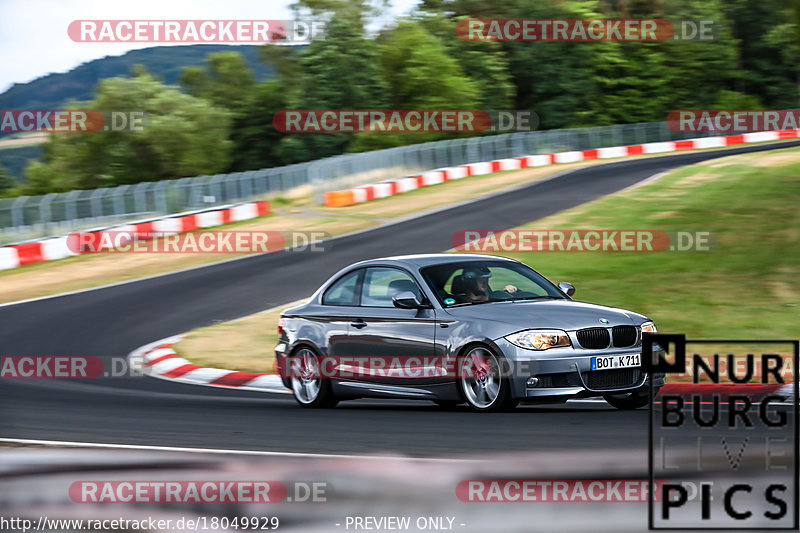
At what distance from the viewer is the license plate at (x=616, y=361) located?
9.22 m

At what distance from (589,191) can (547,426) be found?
80.2 ft

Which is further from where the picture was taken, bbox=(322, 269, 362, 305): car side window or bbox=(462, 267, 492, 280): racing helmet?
bbox=(322, 269, 362, 305): car side window

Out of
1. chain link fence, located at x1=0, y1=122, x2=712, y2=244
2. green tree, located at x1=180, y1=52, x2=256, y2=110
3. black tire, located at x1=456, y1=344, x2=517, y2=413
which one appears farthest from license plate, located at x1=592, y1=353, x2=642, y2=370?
green tree, located at x1=180, y1=52, x2=256, y2=110

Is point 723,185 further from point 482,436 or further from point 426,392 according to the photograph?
point 482,436

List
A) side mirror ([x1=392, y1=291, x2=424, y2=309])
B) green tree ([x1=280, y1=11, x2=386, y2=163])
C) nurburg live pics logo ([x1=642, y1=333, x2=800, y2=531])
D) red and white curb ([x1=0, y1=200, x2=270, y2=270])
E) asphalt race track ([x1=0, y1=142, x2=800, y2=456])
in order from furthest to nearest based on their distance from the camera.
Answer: green tree ([x1=280, y1=11, x2=386, y2=163]) → red and white curb ([x1=0, y1=200, x2=270, y2=270]) → side mirror ([x1=392, y1=291, x2=424, y2=309]) → asphalt race track ([x1=0, y1=142, x2=800, y2=456]) → nurburg live pics logo ([x1=642, y1=333, x2=800, y2=531])

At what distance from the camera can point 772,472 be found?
5.22 meters

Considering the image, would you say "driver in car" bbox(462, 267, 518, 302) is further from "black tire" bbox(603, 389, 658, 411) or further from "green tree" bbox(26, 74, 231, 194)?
"green tree" bbox(26, 74, 231, 194)

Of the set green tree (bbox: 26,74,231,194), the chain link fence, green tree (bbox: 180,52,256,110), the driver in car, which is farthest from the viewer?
green tree (bbox: 180,52,256,110)

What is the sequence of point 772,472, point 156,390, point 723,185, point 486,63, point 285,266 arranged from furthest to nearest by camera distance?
point 486,63 → point 723,185 → point 285,266 → point 156,390 → point 772,472

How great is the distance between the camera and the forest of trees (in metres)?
69.5

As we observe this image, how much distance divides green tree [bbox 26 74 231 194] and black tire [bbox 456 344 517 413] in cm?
5936

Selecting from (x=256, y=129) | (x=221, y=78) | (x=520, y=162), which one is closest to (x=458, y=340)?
(x=520, y=162)

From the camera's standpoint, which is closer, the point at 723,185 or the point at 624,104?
the point at 723,185

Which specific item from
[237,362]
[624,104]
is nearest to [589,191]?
[237,362]
